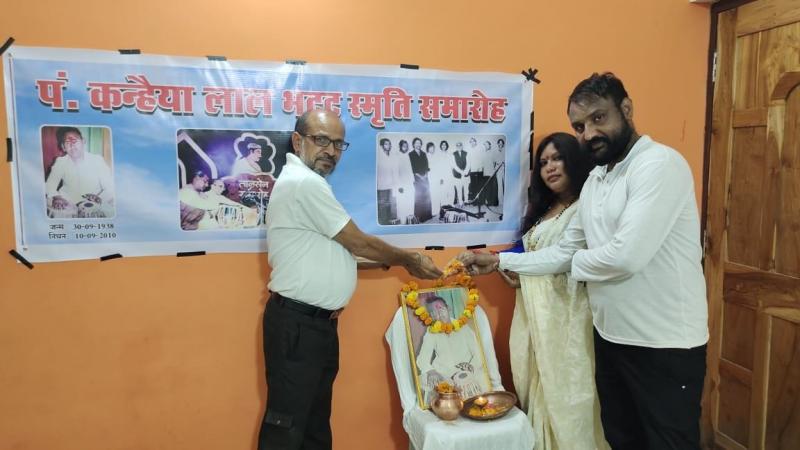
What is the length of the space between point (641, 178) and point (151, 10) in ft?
5.94

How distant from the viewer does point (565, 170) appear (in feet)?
7.22

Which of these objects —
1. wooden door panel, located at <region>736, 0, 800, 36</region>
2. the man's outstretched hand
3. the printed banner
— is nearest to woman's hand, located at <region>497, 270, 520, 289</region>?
the printed banner

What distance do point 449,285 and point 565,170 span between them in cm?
70

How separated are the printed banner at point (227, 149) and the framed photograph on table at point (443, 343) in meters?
0.26

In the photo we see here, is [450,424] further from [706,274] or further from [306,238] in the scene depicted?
[706,274]

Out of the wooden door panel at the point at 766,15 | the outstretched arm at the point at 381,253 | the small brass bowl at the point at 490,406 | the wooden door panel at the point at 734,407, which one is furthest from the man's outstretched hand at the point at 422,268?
the wooden door panel at the point at 766,15

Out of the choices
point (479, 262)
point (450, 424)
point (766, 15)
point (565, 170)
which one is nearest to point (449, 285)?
point (479, 262)

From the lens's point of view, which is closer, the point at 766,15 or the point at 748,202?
the point at 766,15

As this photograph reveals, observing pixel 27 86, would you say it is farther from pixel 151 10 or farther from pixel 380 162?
pixel 380 162

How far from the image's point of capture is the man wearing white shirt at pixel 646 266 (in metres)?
1.61

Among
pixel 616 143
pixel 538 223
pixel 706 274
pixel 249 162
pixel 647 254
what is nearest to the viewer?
pixel 647 254

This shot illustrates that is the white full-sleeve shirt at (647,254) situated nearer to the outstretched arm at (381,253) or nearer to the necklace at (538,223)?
the necklace at (538,223)

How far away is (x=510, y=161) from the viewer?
94.4 inches

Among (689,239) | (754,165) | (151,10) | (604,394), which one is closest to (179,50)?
(151,10)
